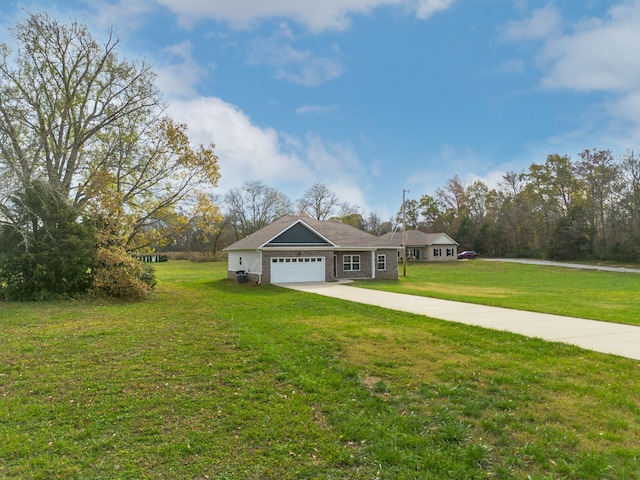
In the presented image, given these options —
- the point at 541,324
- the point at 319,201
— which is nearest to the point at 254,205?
the point at 319,201

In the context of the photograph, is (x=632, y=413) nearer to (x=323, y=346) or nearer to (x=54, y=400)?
(x=323, y=346)

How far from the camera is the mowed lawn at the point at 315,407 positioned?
131 inches

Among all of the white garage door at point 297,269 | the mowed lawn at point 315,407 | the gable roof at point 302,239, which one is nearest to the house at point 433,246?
the gable roof at point 302,239

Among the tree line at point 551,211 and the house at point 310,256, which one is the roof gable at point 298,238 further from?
the tree line at point 551,211

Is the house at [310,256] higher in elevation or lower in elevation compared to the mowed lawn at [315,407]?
higher

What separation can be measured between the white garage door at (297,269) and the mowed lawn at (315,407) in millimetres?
14816

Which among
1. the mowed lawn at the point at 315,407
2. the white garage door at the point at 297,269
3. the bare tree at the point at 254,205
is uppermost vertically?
the bare tree at the point at 254,205

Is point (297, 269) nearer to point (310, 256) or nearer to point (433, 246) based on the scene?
point (310, 256)

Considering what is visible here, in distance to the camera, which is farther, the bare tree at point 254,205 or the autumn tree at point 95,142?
the bare tree at point 254,205

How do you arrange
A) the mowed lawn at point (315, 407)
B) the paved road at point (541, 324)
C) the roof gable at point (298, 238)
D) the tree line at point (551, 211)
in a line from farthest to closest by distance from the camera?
the tree line at point (551, 211), the roof gable at point (298, 238), the paved road at point (541, 324), the mowed lawn at point (315, 407)

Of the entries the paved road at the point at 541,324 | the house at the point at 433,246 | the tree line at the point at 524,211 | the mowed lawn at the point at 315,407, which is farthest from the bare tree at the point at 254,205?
the mowed lawn at the point at 315,407

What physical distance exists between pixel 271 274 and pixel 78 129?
12356 mm

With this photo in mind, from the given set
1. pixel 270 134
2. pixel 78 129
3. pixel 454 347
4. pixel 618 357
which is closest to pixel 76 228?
pixel 78 129

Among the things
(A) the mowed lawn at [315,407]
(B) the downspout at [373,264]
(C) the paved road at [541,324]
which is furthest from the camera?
(B) the downspout at [373,264]
